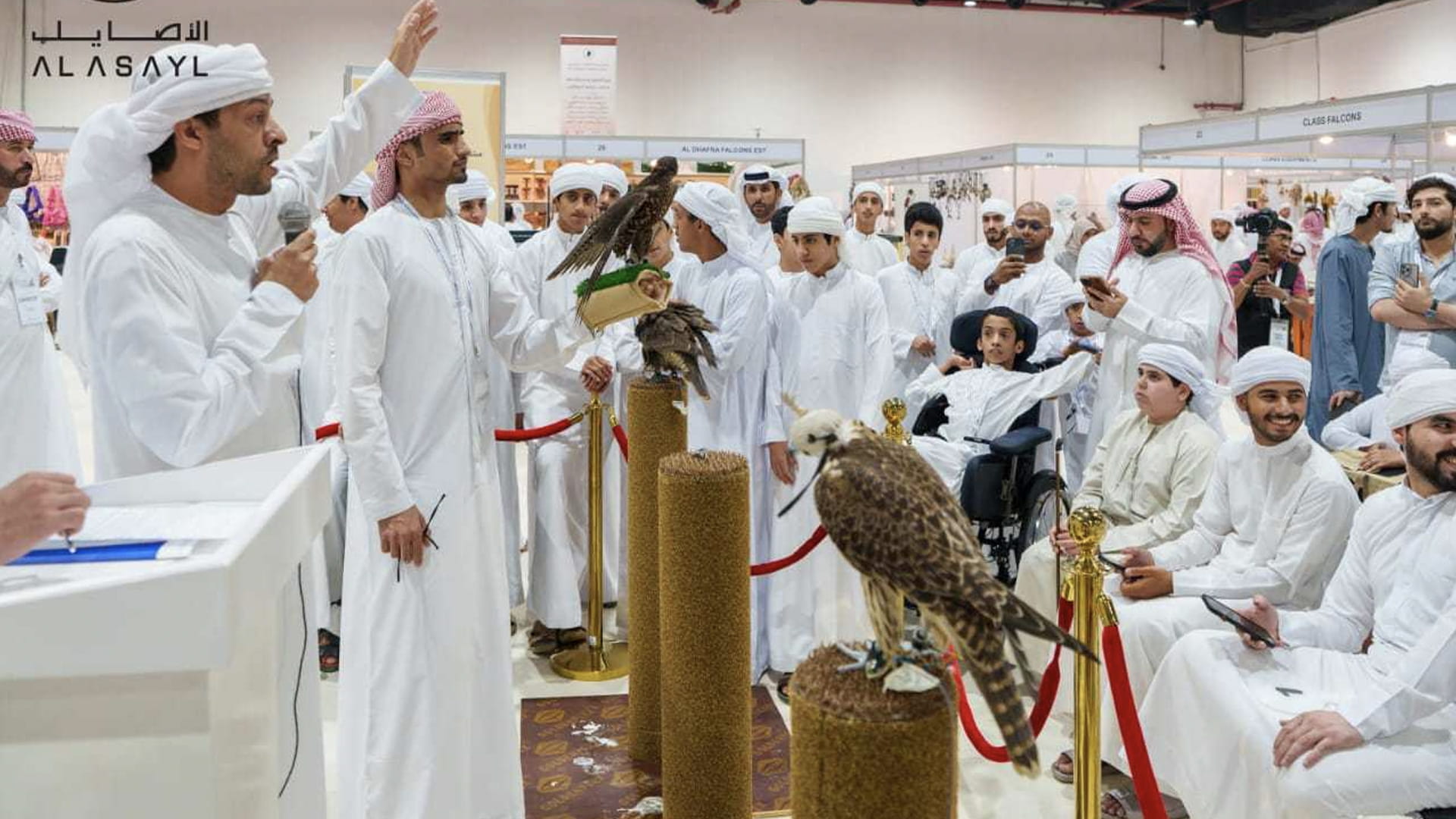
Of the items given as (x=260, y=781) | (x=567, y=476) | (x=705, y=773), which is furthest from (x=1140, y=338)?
(x=260, y=781)

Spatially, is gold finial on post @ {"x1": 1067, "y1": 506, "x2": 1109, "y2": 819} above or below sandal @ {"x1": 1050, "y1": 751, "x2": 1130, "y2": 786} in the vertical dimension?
above

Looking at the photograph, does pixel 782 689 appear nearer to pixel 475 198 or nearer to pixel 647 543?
pixel 647 543

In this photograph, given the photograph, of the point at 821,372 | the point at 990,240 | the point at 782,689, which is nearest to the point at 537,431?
the point at 821,372

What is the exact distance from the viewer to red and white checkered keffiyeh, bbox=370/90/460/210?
9.71 ft

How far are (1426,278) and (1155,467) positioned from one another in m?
2.07

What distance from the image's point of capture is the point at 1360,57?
1744cm

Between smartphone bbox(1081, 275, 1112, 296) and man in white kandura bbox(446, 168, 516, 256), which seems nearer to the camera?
smartphone bbox(1081, 275, 1112, 296)

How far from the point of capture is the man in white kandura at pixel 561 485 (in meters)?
4.94

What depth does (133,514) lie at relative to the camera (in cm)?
184

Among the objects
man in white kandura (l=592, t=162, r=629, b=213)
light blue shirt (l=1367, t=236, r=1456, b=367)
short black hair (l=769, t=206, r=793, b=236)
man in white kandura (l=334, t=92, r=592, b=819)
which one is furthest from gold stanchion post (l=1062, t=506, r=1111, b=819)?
short black hair (l=769, t=206, r=793, b=236)

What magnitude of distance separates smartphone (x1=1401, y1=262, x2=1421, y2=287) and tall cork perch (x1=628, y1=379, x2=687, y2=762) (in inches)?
135

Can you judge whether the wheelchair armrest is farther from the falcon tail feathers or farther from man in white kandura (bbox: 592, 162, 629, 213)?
the falcon tail feathers

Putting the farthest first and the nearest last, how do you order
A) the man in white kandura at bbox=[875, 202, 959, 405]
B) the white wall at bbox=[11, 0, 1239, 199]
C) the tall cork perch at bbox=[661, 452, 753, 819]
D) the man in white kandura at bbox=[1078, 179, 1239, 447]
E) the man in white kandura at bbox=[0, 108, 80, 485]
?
the white wall at bbox=[11, 0, 1239, 199]
the man in white kandura at bbox=[875, 202, 959, 405]
the man in white kandura at bbox=[1078, 179, 1239, 447]
the man in white kandura at bbox=[0, 108, 80, 485]
the tall cork perch at bbox=[661, 452, 753, 819]

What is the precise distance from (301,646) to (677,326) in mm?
1816
